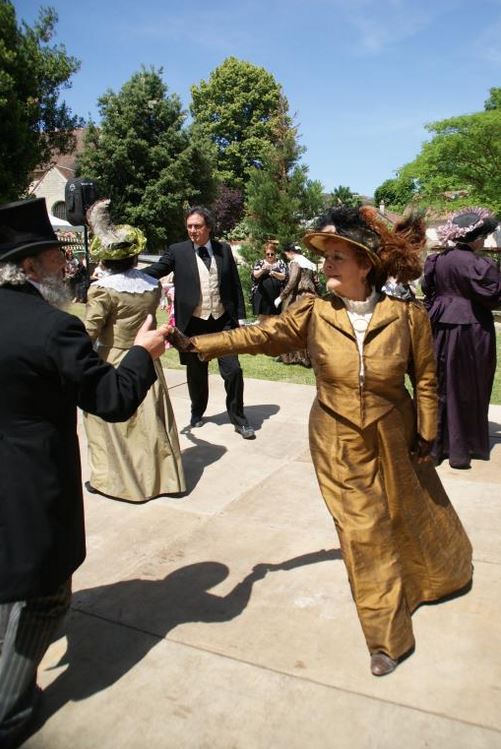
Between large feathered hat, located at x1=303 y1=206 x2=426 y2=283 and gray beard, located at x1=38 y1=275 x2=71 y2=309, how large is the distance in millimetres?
1110

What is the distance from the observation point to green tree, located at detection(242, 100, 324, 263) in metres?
13.9

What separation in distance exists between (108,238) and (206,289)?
5.37 feet

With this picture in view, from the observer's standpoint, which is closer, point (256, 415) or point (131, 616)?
point (131, 616)

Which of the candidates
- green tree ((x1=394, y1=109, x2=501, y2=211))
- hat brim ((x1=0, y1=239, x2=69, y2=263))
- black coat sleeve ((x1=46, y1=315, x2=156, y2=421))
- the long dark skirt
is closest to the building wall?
green tree ((x1=394, y1=109, x2=501, y2=211))

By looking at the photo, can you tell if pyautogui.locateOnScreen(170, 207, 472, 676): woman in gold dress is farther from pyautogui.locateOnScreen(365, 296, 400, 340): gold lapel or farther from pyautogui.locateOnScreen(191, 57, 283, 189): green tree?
pyautogui.locateOnScreen(191, 57, 283, 189): green tree

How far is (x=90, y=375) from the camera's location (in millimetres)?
2068

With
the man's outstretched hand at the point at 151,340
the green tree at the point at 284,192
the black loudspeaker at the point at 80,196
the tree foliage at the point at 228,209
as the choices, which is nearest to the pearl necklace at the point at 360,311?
the man's outstretched hand at the point at 151,340

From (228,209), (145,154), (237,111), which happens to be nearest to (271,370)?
(145,154)

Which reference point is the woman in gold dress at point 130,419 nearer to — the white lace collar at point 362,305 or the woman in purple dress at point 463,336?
the white lace collar at point 362,305

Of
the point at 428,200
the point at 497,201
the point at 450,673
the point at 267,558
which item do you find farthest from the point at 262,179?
the point at 450,673

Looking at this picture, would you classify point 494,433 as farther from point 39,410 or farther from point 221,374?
point 39,410

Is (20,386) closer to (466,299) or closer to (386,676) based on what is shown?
(386,676)

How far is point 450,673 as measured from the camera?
2.59 metres

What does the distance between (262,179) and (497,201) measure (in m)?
8.07
